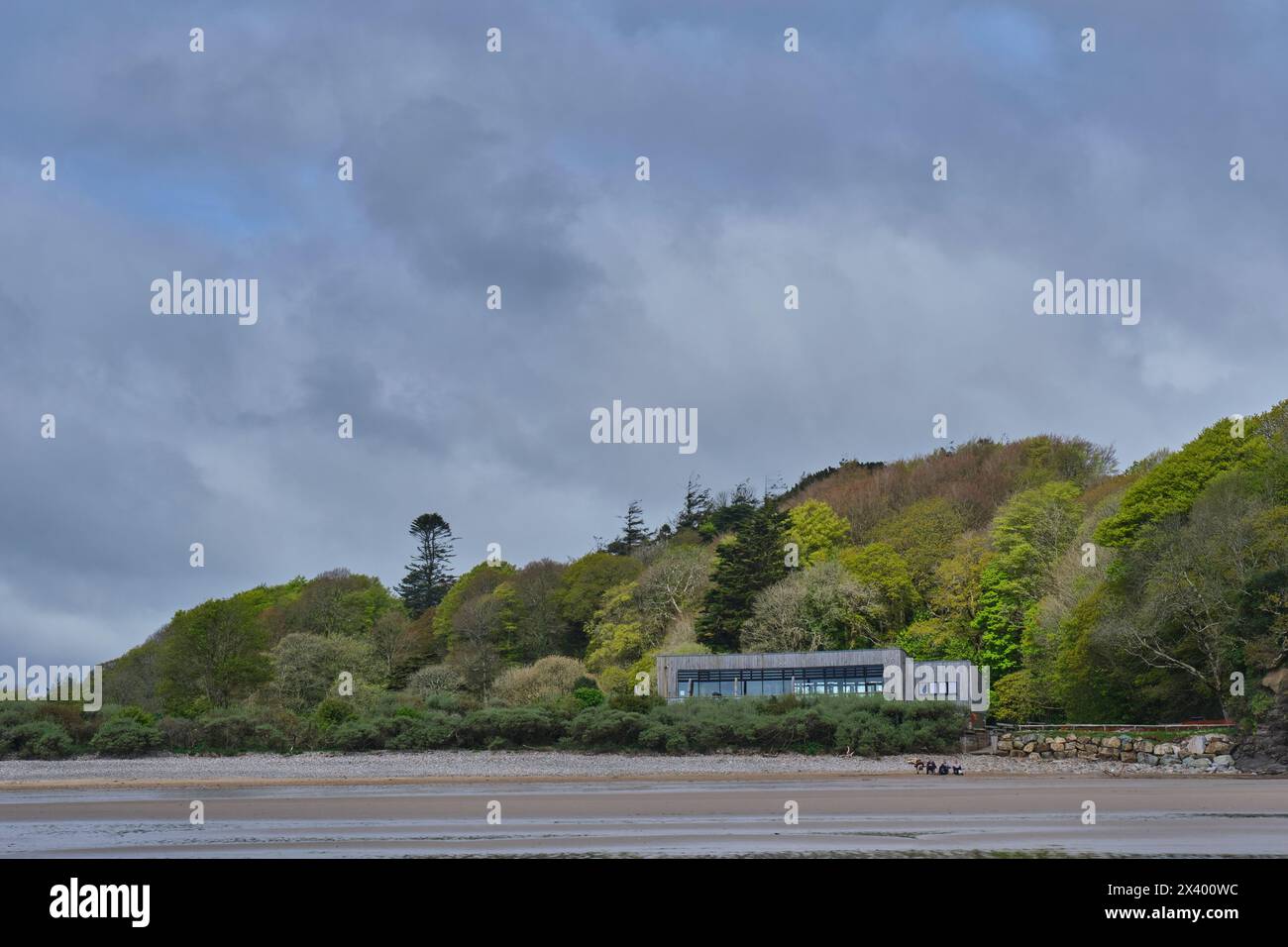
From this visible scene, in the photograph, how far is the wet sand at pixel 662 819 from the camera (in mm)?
18141

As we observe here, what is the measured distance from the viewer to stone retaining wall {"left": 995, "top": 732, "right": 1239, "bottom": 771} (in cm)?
3941

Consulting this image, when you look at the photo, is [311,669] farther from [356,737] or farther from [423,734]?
[423,734]

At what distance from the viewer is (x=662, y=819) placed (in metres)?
22.6

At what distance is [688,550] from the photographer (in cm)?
8138

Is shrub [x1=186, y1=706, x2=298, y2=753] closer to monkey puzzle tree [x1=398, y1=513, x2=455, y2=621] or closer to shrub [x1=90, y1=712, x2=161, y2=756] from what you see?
shrub [x1=90, y1=712, x2=161, y2=756]

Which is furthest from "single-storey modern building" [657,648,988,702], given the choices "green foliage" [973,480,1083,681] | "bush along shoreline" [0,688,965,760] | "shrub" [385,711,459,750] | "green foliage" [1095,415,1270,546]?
"shrub" [385,711,459,750]

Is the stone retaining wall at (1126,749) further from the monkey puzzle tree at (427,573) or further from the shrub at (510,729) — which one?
the monkey puzzle tree at (427,573)

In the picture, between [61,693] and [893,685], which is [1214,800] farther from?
[61,693]

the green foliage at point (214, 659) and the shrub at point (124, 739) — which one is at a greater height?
the green foliage at point (214, 659)

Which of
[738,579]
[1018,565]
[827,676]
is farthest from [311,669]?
[1018,565]

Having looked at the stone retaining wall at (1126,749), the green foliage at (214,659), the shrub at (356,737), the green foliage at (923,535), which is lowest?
the stone retaining wall at (1126,749)

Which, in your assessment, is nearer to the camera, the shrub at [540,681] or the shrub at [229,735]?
the shrub at [229,735]

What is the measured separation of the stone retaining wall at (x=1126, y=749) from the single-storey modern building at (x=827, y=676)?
8250 millimetres

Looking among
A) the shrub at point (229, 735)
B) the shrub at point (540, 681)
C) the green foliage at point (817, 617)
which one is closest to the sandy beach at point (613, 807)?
the shrub at point (229, 735)
